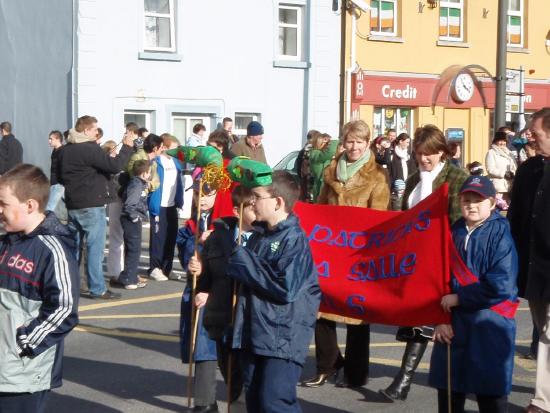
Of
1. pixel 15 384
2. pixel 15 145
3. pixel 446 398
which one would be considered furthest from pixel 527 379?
pixel 15 145

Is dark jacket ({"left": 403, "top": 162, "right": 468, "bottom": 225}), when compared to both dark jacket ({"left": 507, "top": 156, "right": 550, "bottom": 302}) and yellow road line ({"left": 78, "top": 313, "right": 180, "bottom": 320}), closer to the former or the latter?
dark jacket ({"left": 507, "top": 156, "right": 550, "bottom": 302})

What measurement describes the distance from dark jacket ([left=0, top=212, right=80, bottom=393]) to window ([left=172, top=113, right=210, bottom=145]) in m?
22.1

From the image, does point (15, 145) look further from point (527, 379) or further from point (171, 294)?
point (527, 379)

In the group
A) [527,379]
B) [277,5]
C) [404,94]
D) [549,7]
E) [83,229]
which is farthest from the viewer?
[549,7]

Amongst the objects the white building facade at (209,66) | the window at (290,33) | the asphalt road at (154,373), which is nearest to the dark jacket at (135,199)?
the asphalt road at (154,373)

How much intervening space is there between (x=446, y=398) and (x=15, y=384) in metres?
2.53

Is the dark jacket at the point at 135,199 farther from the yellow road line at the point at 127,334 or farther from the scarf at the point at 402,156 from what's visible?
the scarf at the point at 402,156

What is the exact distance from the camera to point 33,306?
5.39 m

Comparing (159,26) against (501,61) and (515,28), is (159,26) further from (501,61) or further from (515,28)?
(515,28)

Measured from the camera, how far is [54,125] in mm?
26750

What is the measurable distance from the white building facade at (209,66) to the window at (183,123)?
2 centimetres

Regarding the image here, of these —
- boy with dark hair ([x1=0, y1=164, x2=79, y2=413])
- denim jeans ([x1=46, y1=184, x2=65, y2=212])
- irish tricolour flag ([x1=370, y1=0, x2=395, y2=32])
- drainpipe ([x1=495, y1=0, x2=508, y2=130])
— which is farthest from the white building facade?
boy with dark hair ([x1=0, y1=164, x2=79, y2=413])

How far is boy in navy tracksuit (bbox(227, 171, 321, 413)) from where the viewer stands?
6055 mm

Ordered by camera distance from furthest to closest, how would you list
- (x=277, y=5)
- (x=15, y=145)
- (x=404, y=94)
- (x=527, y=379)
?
(x=404, y=94)
(x=277, y=5)
(x=15, y=145)
(x=527, y=379)
